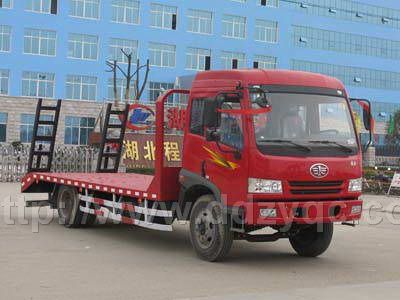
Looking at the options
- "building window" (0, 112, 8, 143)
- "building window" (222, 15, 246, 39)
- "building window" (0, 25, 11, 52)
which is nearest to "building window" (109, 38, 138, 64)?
"building window" (0, 25, 11, 52)

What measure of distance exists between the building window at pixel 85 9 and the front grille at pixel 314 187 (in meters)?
51.6

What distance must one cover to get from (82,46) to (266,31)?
2015 centimetres

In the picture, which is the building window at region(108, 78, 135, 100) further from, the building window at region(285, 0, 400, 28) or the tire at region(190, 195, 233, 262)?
the tire at region(190, 195, 233, 262)

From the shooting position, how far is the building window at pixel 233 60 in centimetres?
6550

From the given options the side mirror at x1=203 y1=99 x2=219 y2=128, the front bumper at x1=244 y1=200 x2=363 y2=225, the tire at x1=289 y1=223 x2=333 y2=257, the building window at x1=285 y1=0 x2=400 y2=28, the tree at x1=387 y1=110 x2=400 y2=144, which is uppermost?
the building window at x1=285 y1=0 x2=400 y2=28

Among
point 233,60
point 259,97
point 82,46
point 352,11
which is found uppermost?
point 352,11

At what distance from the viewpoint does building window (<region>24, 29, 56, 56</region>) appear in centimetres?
5591

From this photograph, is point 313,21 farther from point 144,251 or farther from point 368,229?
point 144,251

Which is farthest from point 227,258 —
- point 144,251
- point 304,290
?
point 304,290

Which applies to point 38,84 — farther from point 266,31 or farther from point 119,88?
point 266,31

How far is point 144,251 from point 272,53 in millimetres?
59662

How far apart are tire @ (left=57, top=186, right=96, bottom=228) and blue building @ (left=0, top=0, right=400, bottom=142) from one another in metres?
44.6

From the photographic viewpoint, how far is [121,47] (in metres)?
59.9

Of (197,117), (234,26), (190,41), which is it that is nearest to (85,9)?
(190,41)
